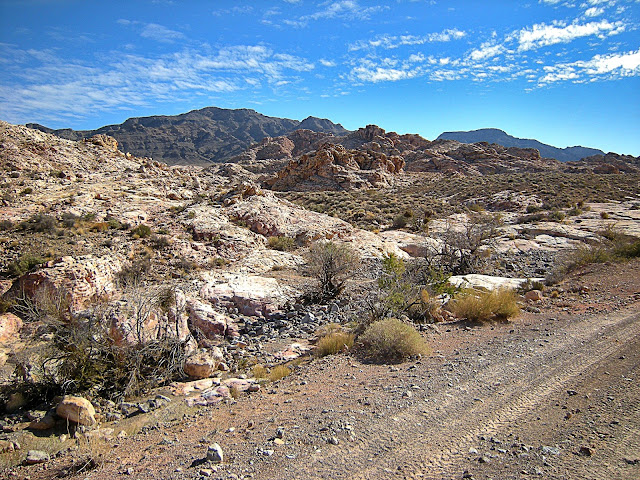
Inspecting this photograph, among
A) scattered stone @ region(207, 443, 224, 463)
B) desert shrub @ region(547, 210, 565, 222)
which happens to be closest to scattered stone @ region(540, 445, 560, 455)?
scattered stone @ region(207, 443, 224, 463)

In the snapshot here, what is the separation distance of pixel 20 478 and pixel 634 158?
101 metres

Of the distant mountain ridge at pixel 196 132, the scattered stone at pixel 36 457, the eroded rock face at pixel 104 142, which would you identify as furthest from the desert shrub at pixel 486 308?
the distant mountain ridge at pixel 196 132

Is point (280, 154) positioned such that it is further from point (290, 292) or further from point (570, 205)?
point (290, 292)

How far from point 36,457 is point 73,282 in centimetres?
510

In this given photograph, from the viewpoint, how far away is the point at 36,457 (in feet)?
12.3

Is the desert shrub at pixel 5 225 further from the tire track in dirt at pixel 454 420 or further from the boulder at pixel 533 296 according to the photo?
the boulder at pixel 533 296

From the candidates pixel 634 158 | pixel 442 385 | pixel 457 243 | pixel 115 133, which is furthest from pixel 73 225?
pixel 115 133

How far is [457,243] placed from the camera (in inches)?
500

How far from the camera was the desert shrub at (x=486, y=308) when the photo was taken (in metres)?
7.68

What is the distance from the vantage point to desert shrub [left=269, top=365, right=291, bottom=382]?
5.74 metres

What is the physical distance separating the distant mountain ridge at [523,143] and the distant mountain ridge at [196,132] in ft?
213

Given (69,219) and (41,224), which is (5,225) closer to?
(41,224)

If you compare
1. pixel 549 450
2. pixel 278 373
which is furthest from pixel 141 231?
pixel 549 450

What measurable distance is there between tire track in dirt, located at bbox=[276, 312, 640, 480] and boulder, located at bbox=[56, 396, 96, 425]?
2.98 meters
